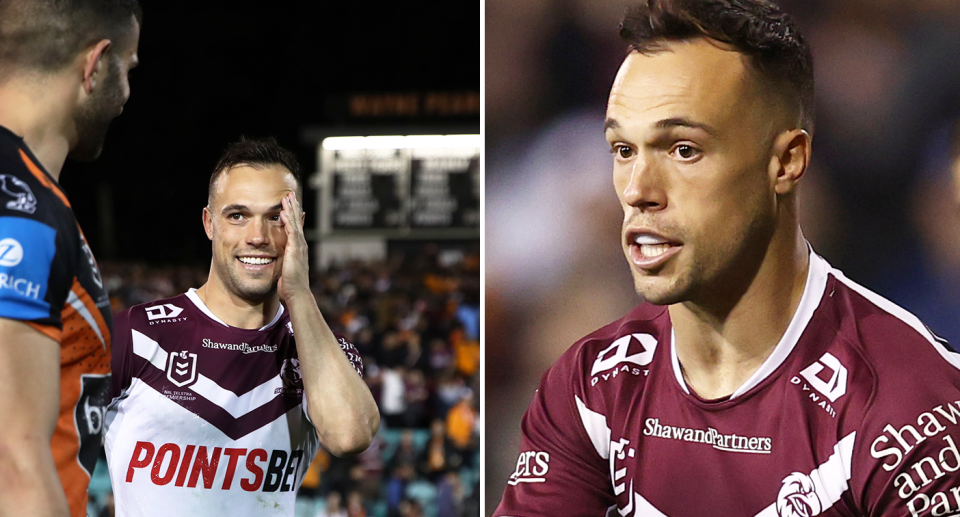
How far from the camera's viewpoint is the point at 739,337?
7.61 ft

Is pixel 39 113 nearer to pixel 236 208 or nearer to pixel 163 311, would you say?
pixel 236 208

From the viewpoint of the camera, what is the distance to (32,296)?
1700 mm

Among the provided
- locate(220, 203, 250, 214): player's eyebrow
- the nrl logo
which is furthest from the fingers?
the nrl logo

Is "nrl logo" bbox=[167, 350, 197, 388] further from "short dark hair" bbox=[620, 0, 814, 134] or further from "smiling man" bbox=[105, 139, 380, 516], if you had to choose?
"short dark hair" bbox=[620, 0, 814, 134]

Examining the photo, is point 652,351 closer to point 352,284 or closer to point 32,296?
point 32,296

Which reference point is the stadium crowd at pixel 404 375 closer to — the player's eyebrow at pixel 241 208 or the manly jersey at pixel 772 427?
the player's eyebrow at pixel 241 208

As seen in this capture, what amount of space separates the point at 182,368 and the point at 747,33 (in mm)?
1915

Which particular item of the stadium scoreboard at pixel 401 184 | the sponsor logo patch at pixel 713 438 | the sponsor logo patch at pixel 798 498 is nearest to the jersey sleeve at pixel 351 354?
the sponsor logo patch at pixel 713 438

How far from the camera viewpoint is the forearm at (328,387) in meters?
2.88

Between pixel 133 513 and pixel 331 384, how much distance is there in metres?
0.70

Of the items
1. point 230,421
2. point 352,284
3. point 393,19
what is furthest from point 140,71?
point 230,421

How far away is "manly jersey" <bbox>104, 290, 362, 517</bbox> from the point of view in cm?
293

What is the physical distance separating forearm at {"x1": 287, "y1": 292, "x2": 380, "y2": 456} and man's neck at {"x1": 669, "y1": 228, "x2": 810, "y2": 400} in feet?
3.31

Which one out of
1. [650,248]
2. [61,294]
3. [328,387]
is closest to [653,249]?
[650,248]
